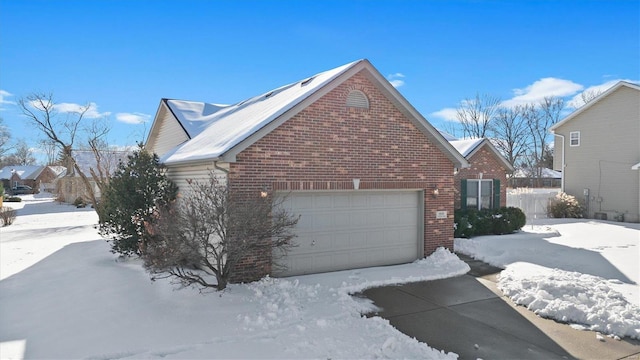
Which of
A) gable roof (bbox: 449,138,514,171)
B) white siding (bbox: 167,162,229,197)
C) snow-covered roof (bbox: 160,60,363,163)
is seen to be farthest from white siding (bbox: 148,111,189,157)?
gable roof (bbox: 449,138,514,171)

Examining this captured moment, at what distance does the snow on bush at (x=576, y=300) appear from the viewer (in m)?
6.54

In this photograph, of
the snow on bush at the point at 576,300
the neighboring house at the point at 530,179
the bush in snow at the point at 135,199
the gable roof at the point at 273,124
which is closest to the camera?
the snow on bush at the point at 576,300

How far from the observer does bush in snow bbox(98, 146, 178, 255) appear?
34.9ft

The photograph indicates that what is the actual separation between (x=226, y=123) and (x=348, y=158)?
163 inches

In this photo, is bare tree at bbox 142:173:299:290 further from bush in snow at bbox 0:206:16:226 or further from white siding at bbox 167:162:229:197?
bush in snow at bbox 0:206:16:226

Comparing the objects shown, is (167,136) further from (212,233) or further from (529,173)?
(529,173)

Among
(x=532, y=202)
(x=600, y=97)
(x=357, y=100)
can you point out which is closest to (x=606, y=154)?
(x=600, y=97)

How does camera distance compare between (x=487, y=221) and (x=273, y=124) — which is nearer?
(x=273, y=124)

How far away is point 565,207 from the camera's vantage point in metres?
22.3

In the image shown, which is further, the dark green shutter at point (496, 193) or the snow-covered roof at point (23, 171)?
the snow-covered roof at point (23, 171)

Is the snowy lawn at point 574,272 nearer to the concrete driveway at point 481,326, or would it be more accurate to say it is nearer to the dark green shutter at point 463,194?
the concrete driveway at point 481,326

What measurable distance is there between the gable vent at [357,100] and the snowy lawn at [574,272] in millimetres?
5460

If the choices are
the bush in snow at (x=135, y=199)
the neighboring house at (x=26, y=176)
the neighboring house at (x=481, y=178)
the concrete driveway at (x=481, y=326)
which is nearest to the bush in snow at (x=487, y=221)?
the neighboring house at (x=481, y=178)

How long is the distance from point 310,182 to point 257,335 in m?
4.25
